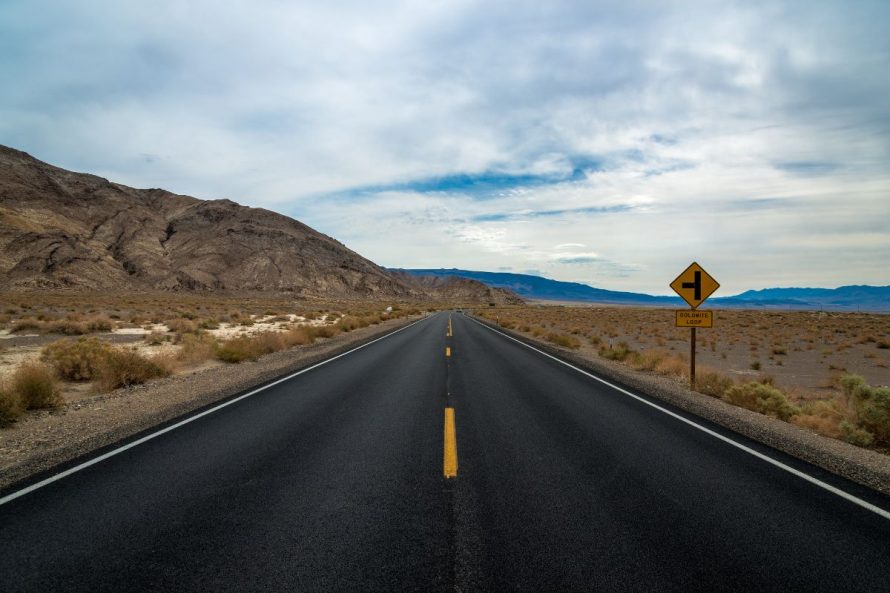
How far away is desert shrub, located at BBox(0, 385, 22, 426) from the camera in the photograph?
7.66m

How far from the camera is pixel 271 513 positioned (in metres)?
4.20

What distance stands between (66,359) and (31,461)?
26.7 feet

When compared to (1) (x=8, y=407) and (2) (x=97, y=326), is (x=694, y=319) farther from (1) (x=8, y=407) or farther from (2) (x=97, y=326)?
(2) (x=97, y=326)

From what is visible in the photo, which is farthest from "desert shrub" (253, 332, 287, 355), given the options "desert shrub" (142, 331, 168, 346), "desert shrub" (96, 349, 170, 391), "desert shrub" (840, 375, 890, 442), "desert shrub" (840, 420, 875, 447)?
"desert shrub" (840, 375, 890, 442)

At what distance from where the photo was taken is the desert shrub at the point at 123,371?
1102 centimetres

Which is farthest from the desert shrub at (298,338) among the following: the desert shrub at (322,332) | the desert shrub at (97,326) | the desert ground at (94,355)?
the desert shrub at (97,326)

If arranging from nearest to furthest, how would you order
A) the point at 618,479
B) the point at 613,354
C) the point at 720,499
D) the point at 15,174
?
1. the point at 720,499
2. the point at 618,479
3. the point at 613,354
4. the point at 15,174

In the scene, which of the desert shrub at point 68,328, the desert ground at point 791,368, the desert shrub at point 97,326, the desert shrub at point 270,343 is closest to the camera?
the desert ground at point 791,368

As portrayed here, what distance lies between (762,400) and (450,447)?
7508 mm

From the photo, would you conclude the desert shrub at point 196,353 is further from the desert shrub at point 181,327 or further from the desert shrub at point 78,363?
the desert shrub at point 181,327

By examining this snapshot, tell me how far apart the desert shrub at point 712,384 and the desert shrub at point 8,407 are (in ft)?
46.2

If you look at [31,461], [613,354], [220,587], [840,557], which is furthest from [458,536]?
[613,354]

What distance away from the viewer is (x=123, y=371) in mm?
11398

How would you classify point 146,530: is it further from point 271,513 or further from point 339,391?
point 339,391
